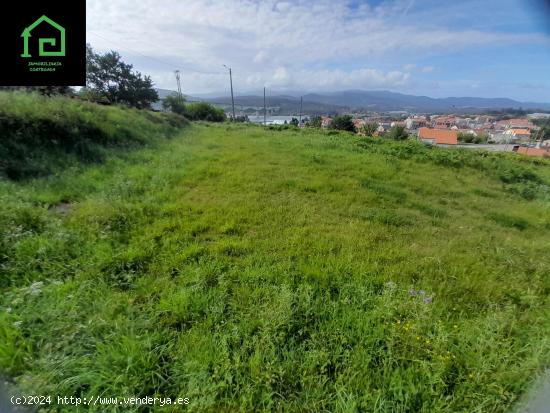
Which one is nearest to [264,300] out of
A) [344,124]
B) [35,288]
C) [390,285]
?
[390,285]

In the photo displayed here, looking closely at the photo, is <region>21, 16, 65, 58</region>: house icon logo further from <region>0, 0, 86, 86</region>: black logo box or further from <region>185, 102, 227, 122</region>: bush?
<region>185, 102, 227, 122</region>: bush

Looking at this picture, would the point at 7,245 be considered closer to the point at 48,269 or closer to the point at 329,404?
the point at 48,269

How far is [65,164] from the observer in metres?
5.64

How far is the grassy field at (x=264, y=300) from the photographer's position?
1641 mm

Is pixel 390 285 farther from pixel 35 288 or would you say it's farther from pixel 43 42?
pixel 43 42

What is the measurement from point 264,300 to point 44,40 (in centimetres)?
706

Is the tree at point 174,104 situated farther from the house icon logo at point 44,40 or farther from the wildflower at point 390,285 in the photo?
the wildflower at point 390,285

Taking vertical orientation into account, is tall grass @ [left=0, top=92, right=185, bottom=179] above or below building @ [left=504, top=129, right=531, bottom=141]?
below

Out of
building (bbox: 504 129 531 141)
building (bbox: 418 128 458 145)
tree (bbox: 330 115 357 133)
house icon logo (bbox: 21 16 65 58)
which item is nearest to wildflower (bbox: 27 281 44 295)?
house icon logo (bbox: 21 16 65 58)

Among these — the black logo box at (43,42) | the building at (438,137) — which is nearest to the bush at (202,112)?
the building at (438,137)

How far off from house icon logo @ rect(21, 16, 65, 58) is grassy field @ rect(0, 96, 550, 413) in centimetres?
286

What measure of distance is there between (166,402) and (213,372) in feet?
1.00

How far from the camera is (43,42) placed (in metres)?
5.50

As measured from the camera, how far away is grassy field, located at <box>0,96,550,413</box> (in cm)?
164
